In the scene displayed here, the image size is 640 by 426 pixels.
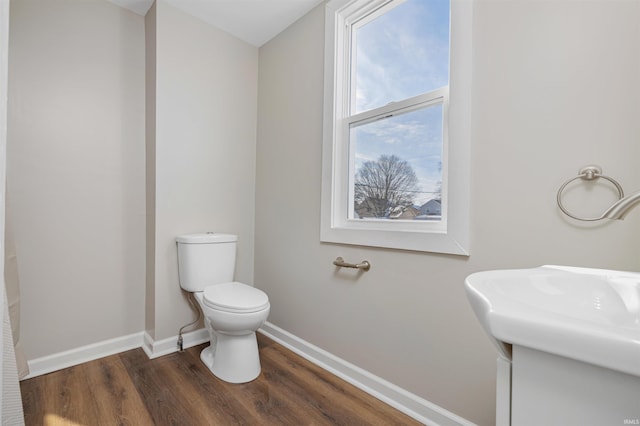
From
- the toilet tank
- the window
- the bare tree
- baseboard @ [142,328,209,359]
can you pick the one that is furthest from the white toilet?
the bare tree

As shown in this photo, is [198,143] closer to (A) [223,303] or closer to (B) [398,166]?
(A) [223,303]

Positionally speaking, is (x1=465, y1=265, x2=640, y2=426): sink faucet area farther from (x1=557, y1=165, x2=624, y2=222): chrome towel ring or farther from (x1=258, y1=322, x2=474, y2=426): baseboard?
(x1=258, y1=322, x2=474, y2=426): baseboard

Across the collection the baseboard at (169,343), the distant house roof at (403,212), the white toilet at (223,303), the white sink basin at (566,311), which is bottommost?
the baseboard at (169,343)

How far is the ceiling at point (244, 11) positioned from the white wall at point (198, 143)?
0.27 feet

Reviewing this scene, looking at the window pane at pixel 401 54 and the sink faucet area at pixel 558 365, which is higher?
the window pane at pixel 401 54

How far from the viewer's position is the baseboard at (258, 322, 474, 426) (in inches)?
52.9

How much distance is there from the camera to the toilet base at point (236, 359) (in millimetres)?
1691

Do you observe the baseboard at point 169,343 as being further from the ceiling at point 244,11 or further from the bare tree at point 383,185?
the ceiling at point 244,11

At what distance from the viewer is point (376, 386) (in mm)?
1577

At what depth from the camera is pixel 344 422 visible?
54.4 inches

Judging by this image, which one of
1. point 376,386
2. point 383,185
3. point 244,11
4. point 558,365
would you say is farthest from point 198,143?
point 558,365

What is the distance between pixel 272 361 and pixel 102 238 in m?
1.34

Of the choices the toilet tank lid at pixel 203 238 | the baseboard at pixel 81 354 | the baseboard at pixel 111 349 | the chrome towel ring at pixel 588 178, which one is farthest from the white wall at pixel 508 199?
the baseboard at pixel 81 354

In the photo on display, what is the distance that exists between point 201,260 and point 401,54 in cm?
172
